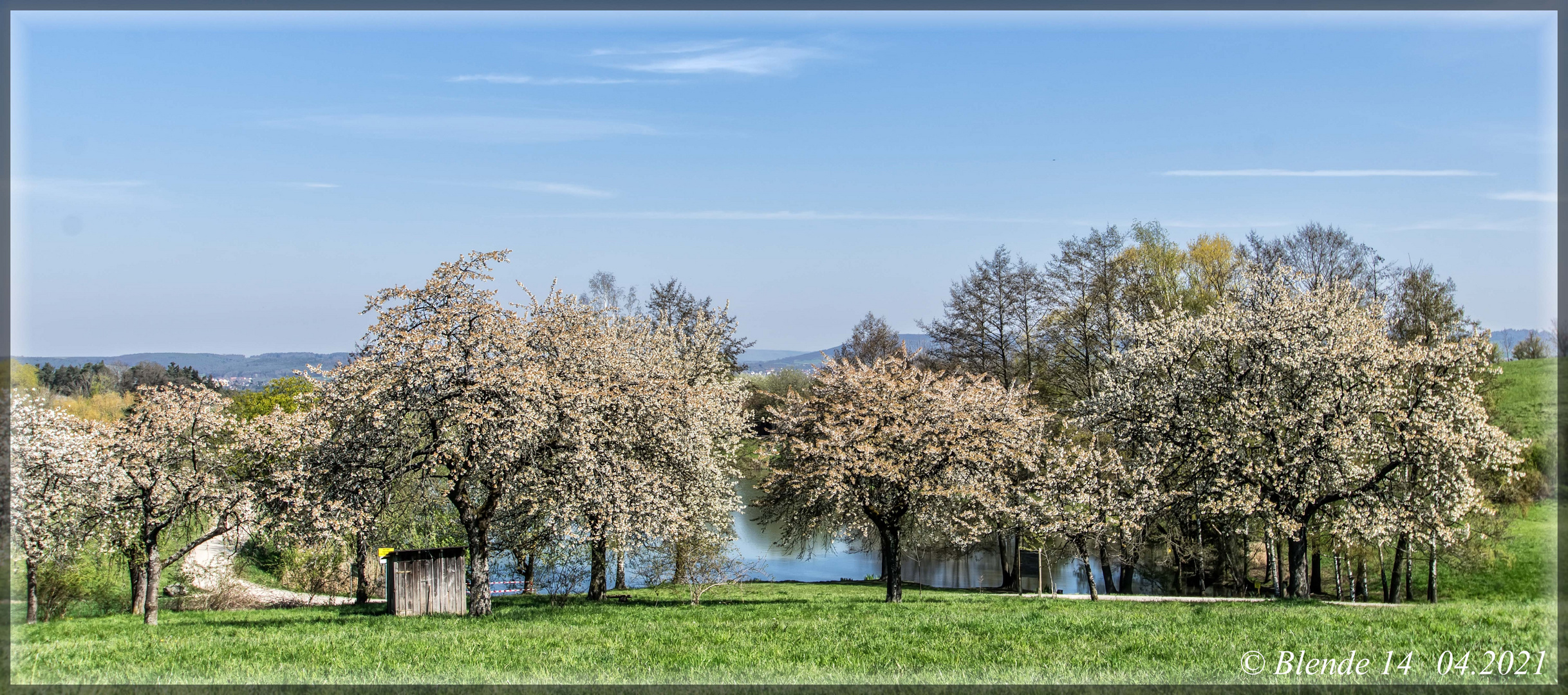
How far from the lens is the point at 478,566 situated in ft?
67.6

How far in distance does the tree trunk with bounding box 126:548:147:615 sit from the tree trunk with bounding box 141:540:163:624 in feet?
3.49

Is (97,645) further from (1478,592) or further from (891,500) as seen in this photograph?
(1478,592)

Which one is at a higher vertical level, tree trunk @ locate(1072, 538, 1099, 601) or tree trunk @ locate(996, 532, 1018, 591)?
tree trunk @ locate(1072, 538, 1099, 601)

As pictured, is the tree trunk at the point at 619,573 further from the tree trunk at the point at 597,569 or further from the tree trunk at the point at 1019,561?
the tree trunk at the point at 1019,561

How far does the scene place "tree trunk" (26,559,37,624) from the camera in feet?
66.6

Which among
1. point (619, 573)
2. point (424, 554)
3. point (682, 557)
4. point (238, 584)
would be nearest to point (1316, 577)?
point (682, 557)

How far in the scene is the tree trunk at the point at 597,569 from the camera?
997 inches

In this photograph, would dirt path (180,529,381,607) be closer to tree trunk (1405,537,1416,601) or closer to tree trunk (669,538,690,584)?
tree trunk (669,538,690,584)

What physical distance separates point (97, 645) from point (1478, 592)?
4231 cm

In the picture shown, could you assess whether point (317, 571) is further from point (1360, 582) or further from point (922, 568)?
point (1360, 582)

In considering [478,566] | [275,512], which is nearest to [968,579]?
[478,566]

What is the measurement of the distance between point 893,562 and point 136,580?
1947 cm

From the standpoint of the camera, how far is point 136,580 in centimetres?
2436

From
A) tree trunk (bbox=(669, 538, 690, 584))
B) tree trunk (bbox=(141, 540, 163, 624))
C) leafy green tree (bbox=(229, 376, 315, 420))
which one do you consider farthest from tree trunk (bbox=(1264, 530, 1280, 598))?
leafy green tree (bbox=(229, 376, 315, 420))
